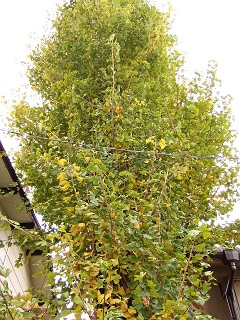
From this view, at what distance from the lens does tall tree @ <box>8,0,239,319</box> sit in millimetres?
2092

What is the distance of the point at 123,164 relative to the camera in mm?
3051

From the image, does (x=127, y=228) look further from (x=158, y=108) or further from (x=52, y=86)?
(x=52, y=86)

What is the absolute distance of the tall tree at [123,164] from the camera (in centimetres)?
209

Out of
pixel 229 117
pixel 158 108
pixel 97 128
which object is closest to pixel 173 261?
pixel 97 128

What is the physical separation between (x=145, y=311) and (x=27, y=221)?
3.48 meters

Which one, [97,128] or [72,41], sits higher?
[72,41]

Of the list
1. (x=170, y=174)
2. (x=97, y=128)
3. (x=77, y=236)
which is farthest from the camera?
(x=97, y=128)

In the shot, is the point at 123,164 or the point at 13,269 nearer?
the point at 123,164

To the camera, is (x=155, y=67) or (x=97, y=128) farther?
(x=155, y=67)

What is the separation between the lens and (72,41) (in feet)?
14.2

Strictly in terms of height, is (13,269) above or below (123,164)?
below

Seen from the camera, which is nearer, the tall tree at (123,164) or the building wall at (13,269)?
the tall tree at (123,164)

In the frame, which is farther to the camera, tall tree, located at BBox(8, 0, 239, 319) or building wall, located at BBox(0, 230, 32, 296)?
building wall, located at BBox(0, 230, 32, 296)

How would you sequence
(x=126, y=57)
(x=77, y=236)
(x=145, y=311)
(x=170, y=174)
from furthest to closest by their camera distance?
1. (x=126, y=57)
2. (x=170, y=174)
3. (x=77, y=236)
4. (x=145, y=311)
